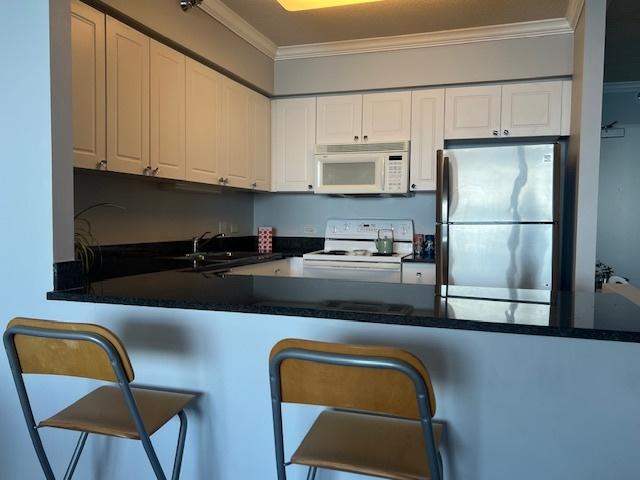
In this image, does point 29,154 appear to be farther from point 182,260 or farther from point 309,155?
point 309,155

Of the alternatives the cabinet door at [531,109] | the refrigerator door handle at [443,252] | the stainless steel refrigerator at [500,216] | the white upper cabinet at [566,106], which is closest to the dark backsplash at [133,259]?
the refrigerator door handle at [443,252]

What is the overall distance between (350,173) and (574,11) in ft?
5.83

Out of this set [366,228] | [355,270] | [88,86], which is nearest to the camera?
[88,86]

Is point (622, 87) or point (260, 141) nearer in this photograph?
point (260, 141)

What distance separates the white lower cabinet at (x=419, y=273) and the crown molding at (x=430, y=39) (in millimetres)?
1610

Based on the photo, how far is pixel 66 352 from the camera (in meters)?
1.09

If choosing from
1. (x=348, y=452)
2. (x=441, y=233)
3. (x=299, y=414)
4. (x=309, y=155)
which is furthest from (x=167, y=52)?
(x=348, y=452)

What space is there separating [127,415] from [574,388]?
1115mm

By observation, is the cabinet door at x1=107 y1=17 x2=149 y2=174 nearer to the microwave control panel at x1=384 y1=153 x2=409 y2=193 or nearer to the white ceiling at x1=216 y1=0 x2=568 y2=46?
the white ceiling at x1=216 y1=0 x2=568 y2=46

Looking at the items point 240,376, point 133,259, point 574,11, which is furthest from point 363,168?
point 240,376

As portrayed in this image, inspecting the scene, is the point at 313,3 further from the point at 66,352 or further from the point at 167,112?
the point at 66,352

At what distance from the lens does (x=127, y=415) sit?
1.25m

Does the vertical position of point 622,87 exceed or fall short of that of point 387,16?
it falls short

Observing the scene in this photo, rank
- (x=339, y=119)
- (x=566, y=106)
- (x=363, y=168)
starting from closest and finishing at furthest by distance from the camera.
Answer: (x=566, y=106) → (x=363, y=168) → (x=339, y=119)
